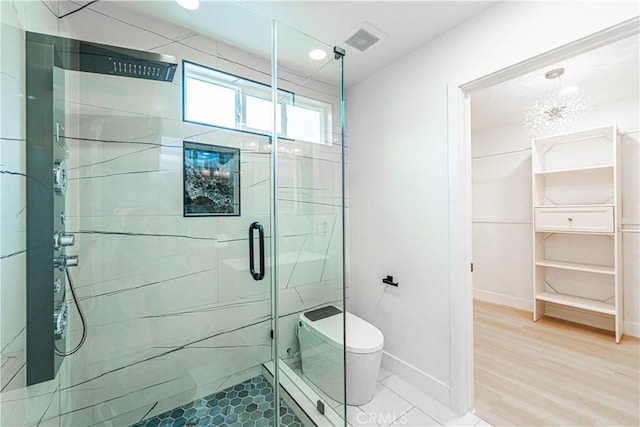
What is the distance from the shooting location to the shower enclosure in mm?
987

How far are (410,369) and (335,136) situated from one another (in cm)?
200

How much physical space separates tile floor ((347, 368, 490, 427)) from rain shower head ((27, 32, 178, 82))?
7.75ft

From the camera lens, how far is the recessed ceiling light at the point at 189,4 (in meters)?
1.51

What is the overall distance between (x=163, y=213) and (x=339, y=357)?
1.46 metres

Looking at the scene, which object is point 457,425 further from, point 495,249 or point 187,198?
point 495,249

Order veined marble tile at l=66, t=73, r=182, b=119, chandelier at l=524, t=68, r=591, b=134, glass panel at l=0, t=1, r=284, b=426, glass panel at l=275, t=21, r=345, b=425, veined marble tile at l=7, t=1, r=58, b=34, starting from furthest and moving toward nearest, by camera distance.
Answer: chandelier at l=524, t=68, r=591, b=134 → glass panel at l=275, t=21, r=345, b=425 → veined marble tile at l=66, t=73, r=182, b=119 → glass panel at l=0, t=1, r=284, b=426 → veined marble tile at l=7, t=1, r=58, b=34

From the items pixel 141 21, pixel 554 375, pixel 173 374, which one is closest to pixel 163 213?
pixel 173 374

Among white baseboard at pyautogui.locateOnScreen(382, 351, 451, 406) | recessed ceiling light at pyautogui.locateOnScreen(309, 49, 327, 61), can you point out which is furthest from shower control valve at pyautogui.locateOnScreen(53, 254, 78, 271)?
white baseboard at pyautogui.locateOnScreen(382, 351, 451, 406)

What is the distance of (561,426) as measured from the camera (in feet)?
5.09

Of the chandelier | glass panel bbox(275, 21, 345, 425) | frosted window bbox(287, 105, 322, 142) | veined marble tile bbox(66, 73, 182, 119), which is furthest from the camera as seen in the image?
the chandelier

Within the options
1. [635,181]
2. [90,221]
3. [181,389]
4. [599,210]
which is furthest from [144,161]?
[635,181]

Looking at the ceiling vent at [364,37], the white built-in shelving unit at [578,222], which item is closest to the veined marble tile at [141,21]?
the ceiling vent at [364,37]

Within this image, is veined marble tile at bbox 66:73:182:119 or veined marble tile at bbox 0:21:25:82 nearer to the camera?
veined marble tile at bbox 0:21:25:82

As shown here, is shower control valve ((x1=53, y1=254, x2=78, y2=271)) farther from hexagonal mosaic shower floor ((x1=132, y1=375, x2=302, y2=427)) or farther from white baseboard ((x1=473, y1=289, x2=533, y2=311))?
white baseboard ((x1=473, y1=289, x2=533, y2=311))
